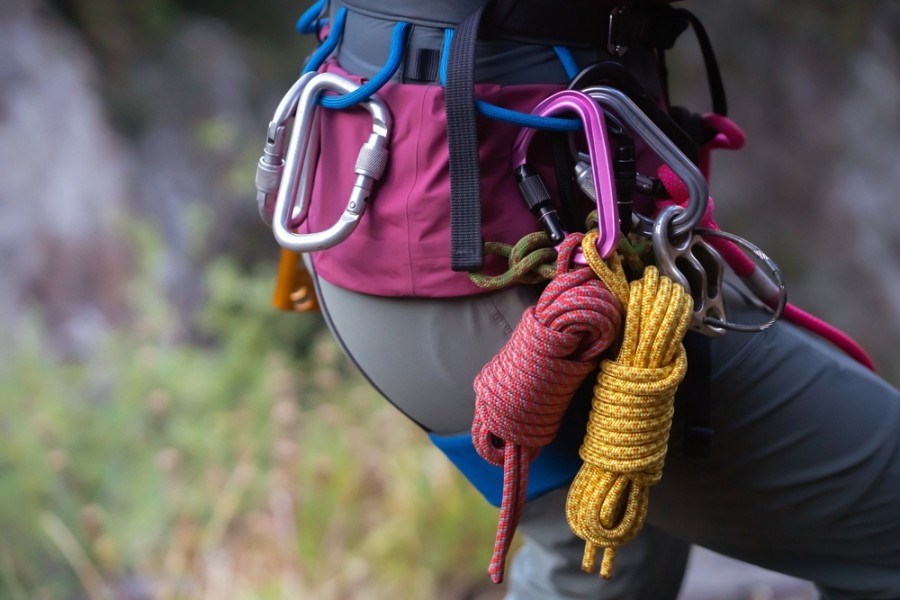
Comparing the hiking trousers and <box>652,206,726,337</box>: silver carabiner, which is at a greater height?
<box>652,206,726,337</box>: silver carabiner

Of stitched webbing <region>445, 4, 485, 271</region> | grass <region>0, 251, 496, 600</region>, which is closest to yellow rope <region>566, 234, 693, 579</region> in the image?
stitched webbing <region>445, 4, 485, 271</region>

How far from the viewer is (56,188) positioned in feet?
9.12

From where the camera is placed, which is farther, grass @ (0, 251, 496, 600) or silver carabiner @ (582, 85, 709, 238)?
grass @ (0, 251, 496, 600)

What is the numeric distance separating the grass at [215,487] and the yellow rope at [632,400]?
51.7 inches

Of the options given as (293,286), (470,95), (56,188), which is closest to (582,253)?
(470,95)

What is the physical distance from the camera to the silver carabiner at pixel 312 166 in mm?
858

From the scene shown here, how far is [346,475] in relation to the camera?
7.30ft

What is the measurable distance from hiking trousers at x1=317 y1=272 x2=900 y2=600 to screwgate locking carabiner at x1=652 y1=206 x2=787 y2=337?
0.19 ft

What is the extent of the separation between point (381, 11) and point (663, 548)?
780 millimetres

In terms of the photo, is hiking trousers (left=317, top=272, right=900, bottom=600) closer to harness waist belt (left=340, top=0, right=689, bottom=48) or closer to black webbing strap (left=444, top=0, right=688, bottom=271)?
black webbing strap (left=444, top=0, right=688, bottom=271)

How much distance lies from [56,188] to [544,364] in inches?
94.8

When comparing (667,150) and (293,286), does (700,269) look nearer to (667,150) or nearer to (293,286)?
(667,150)

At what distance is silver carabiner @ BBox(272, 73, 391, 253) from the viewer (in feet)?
2.81

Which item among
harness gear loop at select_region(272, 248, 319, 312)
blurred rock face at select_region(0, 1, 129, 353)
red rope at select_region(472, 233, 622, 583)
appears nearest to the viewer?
red rope at select_region(472, 233, 622, 583)
